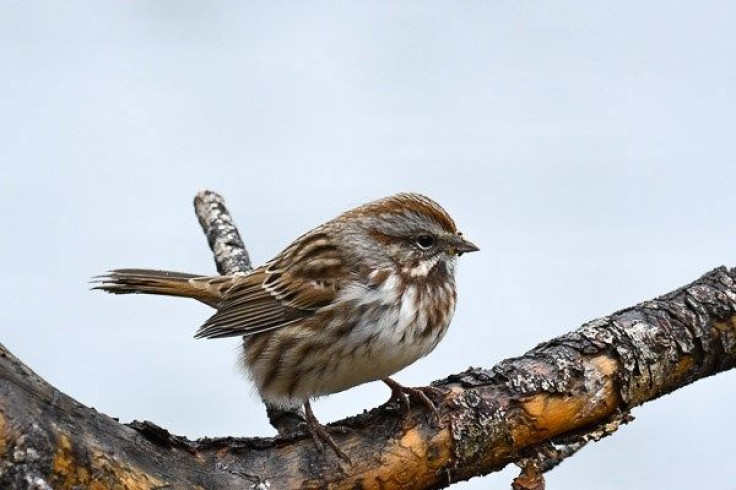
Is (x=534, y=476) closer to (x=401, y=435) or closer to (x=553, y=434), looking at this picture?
(x=553, y=434)

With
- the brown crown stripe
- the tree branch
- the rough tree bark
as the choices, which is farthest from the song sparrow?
the tree branch

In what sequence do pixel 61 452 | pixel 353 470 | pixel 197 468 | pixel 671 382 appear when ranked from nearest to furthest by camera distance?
pixel 61 452
pixel 197 468
pixel 353 470
pixel 671 382

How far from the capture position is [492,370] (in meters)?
4.37

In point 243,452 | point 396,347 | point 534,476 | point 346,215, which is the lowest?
point 534,476

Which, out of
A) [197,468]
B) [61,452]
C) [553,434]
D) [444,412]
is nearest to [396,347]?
[444,412]

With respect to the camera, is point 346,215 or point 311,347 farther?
point 346,215

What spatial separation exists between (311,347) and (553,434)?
0.91 meters

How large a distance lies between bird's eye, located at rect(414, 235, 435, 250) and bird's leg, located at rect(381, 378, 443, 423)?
582 millimetres

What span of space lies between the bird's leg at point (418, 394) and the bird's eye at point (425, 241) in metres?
0.58

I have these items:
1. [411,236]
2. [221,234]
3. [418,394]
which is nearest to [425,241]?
[411,236]

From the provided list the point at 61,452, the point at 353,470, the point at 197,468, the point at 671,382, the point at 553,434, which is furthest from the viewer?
the point at 671,382

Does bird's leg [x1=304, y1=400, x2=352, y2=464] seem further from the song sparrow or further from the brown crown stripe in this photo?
the brown crown stripe

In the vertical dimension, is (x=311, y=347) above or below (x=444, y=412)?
above

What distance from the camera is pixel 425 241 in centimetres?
462
